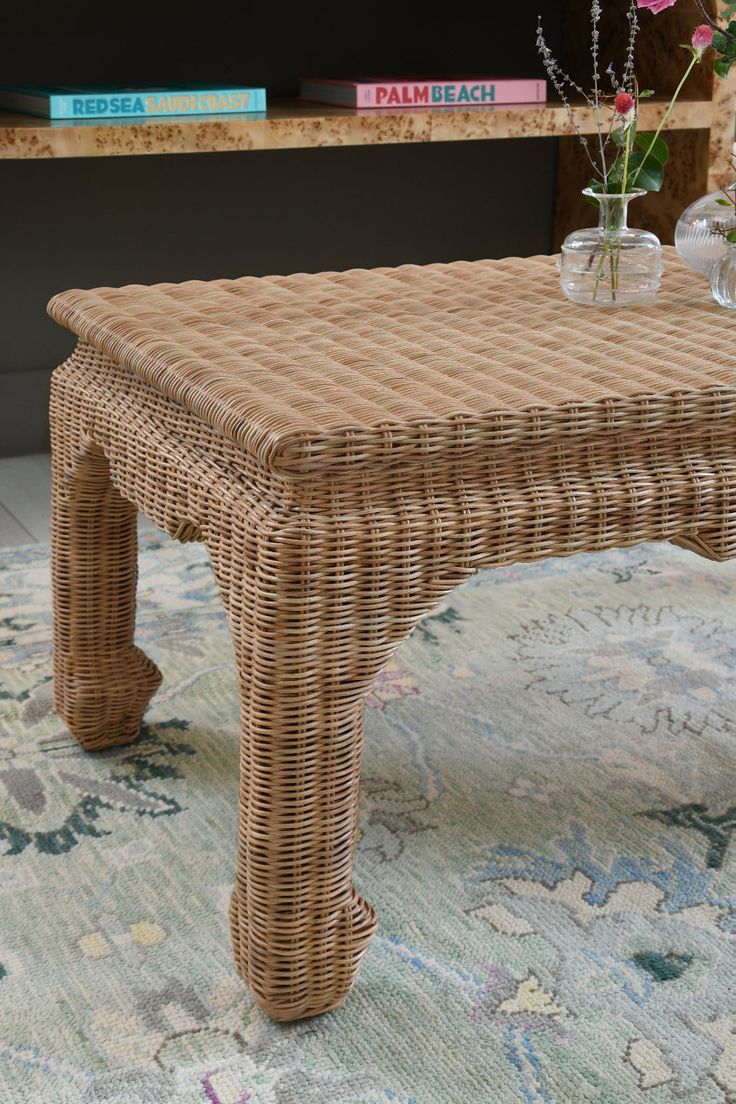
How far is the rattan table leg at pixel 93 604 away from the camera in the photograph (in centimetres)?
123

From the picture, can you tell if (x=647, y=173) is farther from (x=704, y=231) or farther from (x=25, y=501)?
(x=25, y=501)

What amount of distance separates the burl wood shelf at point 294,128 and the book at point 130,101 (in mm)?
18

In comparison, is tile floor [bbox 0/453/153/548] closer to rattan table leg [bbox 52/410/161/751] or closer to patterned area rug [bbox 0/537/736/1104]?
patterned area rug [bbox 0/537/736/1104]

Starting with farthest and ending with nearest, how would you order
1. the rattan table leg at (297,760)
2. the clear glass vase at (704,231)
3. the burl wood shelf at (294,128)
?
the burl wood shelf at (294,128)
the clear glass vase at (704,231)
the rattan table leg at (297,760)

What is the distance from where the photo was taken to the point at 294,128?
76.4 inches

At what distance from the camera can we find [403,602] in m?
0.88

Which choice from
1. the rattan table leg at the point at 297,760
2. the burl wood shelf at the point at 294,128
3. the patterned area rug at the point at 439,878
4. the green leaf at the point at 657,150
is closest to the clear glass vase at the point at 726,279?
the green leaf at the point at 657,150

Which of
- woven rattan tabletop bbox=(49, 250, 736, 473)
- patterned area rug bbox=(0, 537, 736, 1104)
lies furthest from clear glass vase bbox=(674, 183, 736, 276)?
patterned area rug bbox=(0, 537, 736, 1104)

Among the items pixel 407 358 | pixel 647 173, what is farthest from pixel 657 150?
pixel 407 358

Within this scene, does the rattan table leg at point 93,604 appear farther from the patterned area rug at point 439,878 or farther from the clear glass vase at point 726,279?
the clear glass vase at point 726,279

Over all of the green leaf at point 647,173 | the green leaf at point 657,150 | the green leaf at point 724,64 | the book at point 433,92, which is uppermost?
the green leaf at point 724,64

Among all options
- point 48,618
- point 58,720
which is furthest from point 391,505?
point 48,618

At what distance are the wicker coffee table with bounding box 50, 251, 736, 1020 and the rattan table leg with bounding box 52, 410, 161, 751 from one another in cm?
10

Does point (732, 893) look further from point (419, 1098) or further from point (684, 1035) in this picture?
point (419, 1098)
